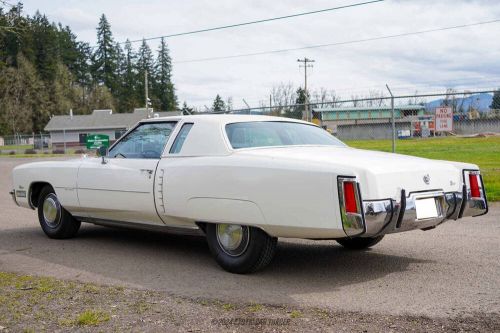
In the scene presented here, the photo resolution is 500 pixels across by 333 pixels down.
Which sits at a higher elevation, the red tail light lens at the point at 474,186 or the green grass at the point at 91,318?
the red tail light lens at the point at 474,186

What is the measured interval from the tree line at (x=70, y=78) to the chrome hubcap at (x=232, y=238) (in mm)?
85098

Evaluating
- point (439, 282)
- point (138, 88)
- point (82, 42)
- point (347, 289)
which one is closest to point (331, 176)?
point (347, 289)

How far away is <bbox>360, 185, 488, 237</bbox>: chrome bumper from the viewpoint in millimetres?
4531

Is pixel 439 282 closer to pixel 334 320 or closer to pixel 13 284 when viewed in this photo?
pixel 334 320

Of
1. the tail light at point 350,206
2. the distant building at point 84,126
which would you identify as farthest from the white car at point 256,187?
the distant building at point 84,126

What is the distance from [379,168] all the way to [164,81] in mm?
105788

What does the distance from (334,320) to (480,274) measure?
1.83 metres

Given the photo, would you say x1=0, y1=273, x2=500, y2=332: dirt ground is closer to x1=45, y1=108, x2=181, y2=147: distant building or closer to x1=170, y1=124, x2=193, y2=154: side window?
x1=170, y1=124, x2=193, y2=154: side window

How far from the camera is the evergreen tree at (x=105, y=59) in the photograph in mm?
106375

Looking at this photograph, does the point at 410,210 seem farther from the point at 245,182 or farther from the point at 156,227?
the point at 156,227

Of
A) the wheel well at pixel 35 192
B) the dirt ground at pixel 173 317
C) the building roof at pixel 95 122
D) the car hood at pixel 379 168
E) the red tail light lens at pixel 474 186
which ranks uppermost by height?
the building roof at pixel 95 122

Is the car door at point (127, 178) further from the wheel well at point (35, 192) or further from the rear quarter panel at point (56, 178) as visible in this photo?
the wheel well at point (35, 192)

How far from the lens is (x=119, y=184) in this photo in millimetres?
6266

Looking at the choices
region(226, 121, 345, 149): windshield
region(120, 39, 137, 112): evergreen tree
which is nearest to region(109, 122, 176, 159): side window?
region(226, 121, 345, 149): windshield
